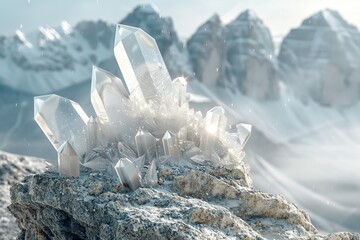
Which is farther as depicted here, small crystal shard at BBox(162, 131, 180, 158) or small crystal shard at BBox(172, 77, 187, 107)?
small crystal shard at BBox(172, 77, 187, 107)

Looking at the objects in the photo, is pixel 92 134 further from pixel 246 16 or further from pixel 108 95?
pixel 246 16

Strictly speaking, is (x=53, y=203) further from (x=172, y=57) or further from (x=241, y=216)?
(x=172, y=57)

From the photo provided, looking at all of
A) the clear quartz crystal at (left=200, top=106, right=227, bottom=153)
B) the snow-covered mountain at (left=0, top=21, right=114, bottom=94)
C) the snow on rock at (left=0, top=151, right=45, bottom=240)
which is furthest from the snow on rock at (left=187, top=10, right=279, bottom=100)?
the clear quartz crystal at (left=200, top=106, right=227, bottom=153)

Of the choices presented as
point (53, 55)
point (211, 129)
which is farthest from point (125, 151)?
point (53, 55)

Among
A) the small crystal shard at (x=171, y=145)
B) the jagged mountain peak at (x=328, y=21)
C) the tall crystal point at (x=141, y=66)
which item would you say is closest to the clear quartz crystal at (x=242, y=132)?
the tall crystal point at (x=141, y=66)

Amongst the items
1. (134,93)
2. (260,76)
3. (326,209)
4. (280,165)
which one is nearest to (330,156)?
(260,76)

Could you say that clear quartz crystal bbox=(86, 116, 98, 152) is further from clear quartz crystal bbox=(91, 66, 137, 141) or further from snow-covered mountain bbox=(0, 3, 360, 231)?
snow-covered mountain bbox=(0, 3, 360, 231)
